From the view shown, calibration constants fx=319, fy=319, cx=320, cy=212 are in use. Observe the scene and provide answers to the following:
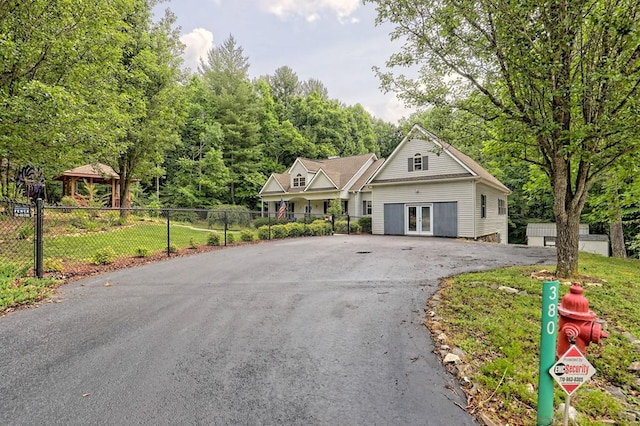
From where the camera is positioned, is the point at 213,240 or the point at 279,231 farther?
the point at 279,231

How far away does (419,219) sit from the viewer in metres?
17.6

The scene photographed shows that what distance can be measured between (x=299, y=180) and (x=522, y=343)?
75.2 ft

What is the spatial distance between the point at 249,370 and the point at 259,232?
437 inches

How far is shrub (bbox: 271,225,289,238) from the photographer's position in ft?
47.2

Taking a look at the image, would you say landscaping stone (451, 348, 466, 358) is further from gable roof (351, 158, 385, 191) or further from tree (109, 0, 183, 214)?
gable roof (351, 158, 385, 191)

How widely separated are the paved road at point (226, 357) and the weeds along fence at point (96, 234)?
1577mm

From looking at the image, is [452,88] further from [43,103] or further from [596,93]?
[43,103]

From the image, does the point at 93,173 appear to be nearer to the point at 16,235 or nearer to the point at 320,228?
the point at 320,228

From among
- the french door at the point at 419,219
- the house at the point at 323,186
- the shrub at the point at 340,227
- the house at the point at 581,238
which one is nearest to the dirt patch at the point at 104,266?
the shrub at the point at 340,227

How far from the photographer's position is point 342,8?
390 inches

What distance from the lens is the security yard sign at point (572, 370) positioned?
1.90 meters

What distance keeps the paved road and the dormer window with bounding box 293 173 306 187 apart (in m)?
19.7

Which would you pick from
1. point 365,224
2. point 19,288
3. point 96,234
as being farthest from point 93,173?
point 19,288

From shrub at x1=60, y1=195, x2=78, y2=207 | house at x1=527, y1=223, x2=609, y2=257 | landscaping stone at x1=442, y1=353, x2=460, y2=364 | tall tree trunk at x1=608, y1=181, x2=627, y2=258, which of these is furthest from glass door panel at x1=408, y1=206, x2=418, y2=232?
shrub at x1=60, y1=195, x2=78, y2=207
